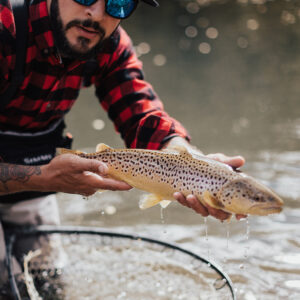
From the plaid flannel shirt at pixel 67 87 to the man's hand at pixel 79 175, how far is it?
0.60 m

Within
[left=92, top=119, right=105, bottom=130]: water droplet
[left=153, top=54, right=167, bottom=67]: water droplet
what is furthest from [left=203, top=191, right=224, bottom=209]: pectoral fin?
[left=153, top=54, right=167, bottom=67]: water droplet

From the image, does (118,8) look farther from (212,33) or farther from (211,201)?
(212,33)

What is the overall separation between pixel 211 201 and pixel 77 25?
122cm

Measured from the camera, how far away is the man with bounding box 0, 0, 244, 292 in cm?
267

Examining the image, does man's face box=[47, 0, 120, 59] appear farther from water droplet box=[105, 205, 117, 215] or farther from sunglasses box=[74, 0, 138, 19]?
water droplet box=[105, 205, 117, 215]

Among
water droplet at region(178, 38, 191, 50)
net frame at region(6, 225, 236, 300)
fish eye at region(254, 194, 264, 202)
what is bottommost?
net frame at region(6, 225, 236, 300)

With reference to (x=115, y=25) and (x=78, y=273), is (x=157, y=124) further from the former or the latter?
(x=78, y=273)

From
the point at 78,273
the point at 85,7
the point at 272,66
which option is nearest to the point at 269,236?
the point at 78,273

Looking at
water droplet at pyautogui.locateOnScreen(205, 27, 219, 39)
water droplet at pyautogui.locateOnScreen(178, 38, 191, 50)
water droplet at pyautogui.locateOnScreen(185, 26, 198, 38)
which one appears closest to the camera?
water droplet at pyautogui.locateOnScreen(178, 38, 191, 50)

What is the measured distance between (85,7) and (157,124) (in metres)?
0.86

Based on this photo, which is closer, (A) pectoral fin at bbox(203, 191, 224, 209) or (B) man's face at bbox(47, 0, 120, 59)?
(A) pectoral fin at bbox(203, 191, 224, 209)

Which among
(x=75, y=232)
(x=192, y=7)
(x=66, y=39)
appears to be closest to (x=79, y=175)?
(x=66, y=39)

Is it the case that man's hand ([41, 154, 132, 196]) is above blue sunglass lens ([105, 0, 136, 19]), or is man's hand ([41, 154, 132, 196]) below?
below

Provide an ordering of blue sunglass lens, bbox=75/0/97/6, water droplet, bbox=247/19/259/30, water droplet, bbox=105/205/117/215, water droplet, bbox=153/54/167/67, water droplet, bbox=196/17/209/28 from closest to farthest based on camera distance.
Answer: blue sunglass lens, bbox=75/0/97/6, water droplet, bbox=105/205/117/215, water droplet, bbox=153/54/167/67, water droplet, bbox=247/19/259/30, water droplet, bbox=196/17/209/28
